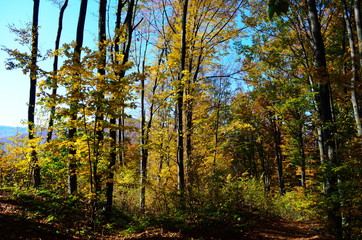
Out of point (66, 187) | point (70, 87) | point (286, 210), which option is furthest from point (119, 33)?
point (286, 210)

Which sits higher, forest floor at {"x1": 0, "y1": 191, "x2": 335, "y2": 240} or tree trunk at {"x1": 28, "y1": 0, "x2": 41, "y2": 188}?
tree trunk at {"x1": 28, "y1": 0, "x2": 41, "y2": 188}

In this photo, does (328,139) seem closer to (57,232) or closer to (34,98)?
(57,232)

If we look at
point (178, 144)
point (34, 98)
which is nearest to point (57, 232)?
point (178, 144)

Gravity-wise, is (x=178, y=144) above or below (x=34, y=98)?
below

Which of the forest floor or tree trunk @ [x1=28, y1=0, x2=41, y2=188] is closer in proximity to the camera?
the forest floor

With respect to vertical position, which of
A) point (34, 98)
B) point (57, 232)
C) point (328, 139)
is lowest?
point (57, 232)

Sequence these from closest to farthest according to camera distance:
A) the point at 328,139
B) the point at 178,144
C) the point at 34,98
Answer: the point at 328,139 < the point at 178,144 < the point at 34,98

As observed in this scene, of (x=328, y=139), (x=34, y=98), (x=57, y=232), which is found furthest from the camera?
(x=34, y=98)

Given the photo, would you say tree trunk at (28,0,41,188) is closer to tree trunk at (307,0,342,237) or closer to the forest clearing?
the forest clearing

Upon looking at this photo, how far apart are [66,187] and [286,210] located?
11.0m

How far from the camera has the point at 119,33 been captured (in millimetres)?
5945

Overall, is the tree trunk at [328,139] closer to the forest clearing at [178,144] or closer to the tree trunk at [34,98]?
the forest clearing at [178,144]

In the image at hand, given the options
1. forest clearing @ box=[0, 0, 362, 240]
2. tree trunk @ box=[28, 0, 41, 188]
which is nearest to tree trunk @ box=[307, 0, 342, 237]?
forest clearing @ box=[0, 0, 362, 240]

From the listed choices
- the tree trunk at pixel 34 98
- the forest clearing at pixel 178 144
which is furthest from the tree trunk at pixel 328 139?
the tree trunk at pixel 34 98
